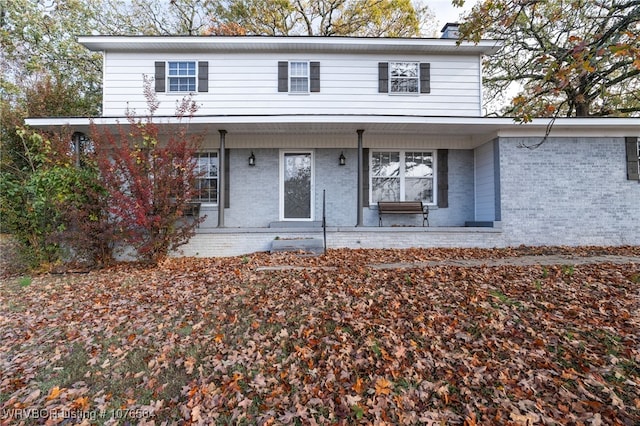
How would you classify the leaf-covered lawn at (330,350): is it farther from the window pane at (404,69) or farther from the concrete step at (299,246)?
the window pane at (404,69)

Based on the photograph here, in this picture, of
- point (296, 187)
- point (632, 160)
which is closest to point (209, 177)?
point (296, 187)

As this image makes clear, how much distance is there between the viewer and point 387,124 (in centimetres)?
866

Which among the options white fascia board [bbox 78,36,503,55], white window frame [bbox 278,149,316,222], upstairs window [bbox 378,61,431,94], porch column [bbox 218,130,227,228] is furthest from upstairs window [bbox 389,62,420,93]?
porch column [bbox 218,130,227,228]

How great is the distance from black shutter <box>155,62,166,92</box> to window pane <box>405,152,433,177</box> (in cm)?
778

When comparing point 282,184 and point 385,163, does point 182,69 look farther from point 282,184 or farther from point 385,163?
point 385,163

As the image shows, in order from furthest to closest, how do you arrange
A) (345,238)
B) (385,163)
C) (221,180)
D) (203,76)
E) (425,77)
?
(385,163), (425,77), (203,76), (221,180), (345,238)

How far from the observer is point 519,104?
4547mm

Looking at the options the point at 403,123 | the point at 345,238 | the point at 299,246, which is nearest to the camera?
the point at 299,246

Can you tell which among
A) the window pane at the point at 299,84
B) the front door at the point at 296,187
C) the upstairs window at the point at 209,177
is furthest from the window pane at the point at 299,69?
the upstairs window at the point at 209,177

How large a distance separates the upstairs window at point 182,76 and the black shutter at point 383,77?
224 inches

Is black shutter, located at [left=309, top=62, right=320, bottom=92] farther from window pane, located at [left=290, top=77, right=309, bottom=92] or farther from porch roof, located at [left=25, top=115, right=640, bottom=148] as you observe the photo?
porch roof, located at [left=25, top=115, right=640, bottom=148]

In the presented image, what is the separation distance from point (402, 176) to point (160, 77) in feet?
→ 26.3

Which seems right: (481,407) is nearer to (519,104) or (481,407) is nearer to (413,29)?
(519,104)

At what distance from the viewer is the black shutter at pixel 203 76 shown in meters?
9.71
